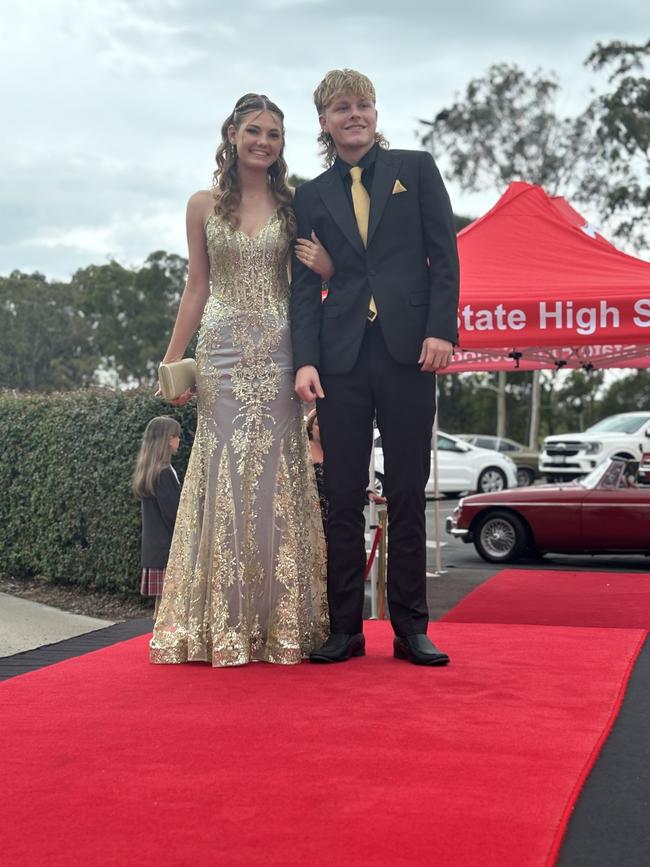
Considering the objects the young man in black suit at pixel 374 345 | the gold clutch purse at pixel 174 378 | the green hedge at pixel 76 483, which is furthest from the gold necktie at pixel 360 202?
the green hedge at pixel 76 483

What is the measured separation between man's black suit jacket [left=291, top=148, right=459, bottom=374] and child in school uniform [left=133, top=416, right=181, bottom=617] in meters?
2.91

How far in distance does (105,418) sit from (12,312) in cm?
4581

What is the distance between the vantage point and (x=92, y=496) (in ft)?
28.4

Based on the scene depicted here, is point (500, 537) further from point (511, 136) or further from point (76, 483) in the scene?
point (511, 136)

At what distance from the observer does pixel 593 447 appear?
22844 mm

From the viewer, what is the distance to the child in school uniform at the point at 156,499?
692cm

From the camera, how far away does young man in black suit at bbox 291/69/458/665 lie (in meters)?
4.12

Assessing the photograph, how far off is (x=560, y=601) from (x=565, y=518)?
3847 mm

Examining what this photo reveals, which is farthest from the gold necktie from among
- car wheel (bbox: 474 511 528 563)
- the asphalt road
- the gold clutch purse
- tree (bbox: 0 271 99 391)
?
tree (bbox: 0 271 99 391)

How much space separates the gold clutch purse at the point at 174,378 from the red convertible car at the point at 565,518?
7.09m

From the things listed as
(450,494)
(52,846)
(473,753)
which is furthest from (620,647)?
(450,494)

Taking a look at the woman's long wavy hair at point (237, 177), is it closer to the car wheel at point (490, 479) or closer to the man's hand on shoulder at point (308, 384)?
the man's hand on shoulder at point (308, 384)

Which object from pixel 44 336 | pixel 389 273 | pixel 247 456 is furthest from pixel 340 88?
pixel 44 336

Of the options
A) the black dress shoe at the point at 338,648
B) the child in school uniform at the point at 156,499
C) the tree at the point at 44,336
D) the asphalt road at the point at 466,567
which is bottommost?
the asphalt road at the point at 466,567
